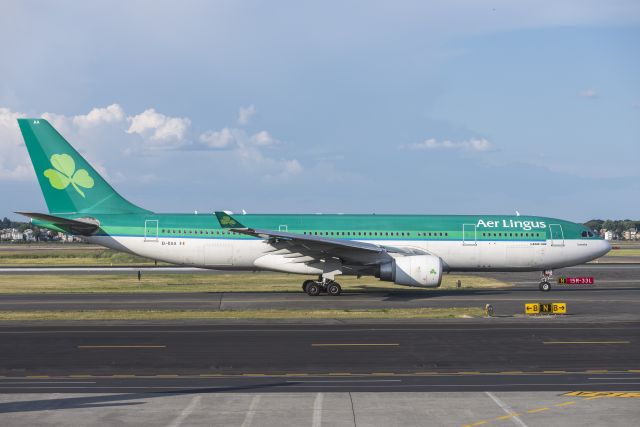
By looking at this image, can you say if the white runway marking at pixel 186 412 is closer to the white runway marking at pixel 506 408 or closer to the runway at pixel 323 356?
the runway at pixel 323 356

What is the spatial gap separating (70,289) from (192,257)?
8654 millimetres

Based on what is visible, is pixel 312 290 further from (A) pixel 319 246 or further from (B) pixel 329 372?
(B) pixel 329 372

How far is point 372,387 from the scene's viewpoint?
1678cm

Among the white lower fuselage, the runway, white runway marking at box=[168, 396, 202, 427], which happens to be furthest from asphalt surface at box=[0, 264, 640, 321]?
white runway marking at box=[168, 396, 202, 427]

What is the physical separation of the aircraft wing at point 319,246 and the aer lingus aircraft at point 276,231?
21.7 inches

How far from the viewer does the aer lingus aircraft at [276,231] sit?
40594 millimetres

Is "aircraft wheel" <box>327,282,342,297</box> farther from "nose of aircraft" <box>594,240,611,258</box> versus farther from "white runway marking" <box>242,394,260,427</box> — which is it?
"white runway marking" <box>242,394,260,427</box>

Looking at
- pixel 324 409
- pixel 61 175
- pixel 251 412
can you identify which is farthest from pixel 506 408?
pixel 61 175

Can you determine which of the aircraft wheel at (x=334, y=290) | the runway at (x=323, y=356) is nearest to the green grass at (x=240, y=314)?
the runway at (x=323, y=356)

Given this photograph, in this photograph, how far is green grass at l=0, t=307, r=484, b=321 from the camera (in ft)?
98.8

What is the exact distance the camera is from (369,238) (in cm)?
→ 4125

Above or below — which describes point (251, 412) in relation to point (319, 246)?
below

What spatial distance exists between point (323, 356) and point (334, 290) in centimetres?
1882

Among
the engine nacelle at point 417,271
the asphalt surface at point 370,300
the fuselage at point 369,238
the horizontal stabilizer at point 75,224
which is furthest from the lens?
the fuselage at point 369,238
